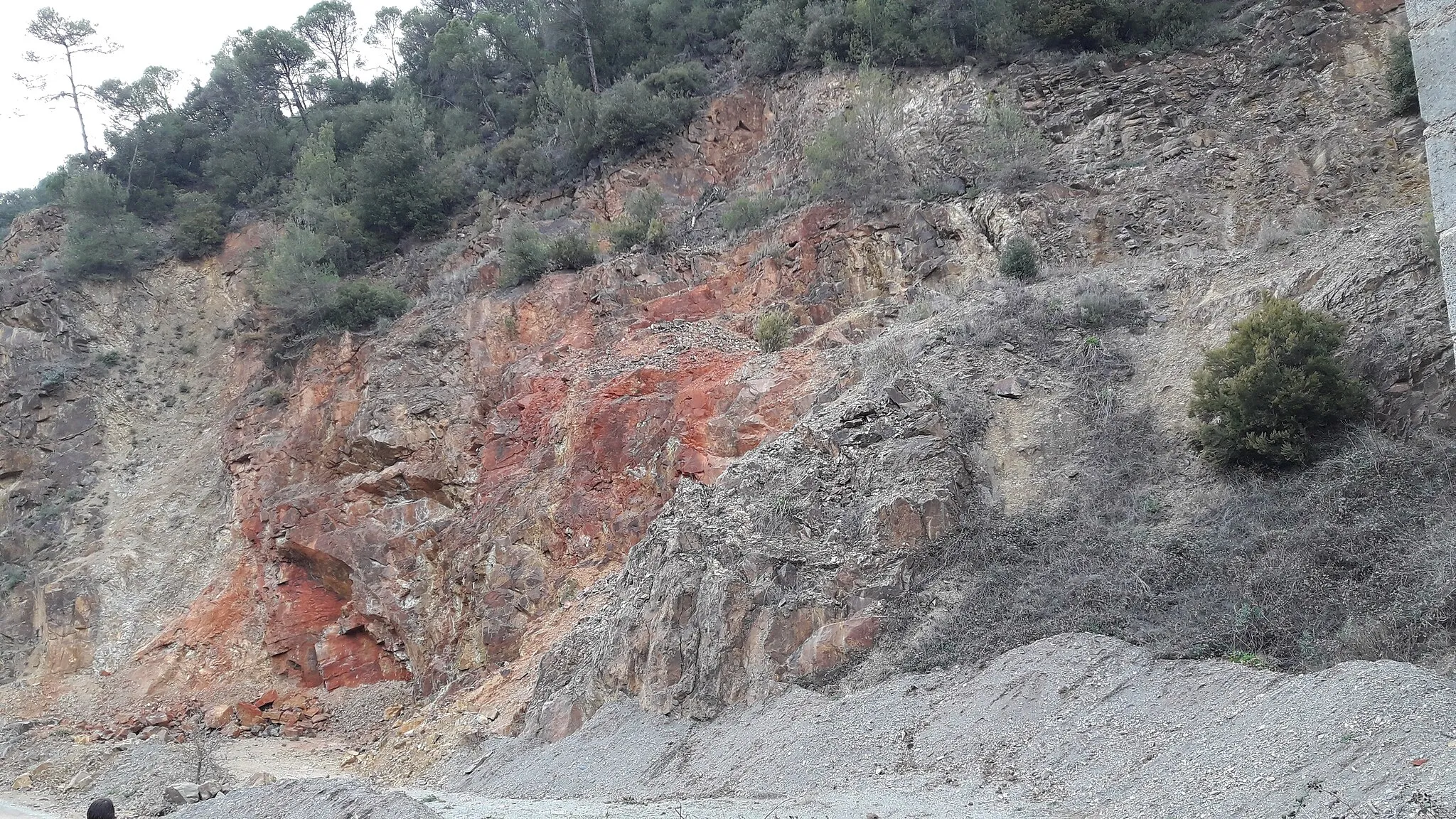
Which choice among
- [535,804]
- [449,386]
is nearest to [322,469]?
[449,386]

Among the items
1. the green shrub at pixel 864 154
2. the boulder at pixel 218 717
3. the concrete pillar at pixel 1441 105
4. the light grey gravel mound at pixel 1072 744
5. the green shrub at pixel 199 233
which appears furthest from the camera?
the green shrub at pixel 199 233

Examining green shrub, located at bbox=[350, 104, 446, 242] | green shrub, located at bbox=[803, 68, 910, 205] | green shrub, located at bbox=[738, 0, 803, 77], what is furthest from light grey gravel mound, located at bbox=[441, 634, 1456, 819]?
green shrub, located at bbox=[350, 104, 446, 242]

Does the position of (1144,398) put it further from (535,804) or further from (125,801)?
(125,801)

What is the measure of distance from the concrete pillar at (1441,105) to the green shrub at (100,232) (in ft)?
103

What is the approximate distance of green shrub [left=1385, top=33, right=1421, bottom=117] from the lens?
17234 millimetres

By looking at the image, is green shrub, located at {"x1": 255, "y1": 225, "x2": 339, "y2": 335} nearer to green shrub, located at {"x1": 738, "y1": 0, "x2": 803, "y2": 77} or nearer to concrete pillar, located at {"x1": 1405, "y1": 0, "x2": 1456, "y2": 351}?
green shrub, located at {"x1": 738, "y1": 0, "x2": 803, "y2": 77}

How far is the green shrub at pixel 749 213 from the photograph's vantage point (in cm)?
2225

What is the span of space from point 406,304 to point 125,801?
1257cm

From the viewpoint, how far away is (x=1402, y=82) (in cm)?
1742

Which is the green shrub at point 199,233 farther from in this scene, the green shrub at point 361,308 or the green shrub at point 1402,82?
the green shrub at point 1402,82

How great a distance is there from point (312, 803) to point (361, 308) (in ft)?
51.8

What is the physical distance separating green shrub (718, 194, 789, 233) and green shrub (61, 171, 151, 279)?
61.9ft

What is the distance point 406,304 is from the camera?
24.5 metres

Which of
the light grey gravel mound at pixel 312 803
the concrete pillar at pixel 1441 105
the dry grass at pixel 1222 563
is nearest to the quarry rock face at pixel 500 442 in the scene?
the light grey gravel mound at pixel 312 803
